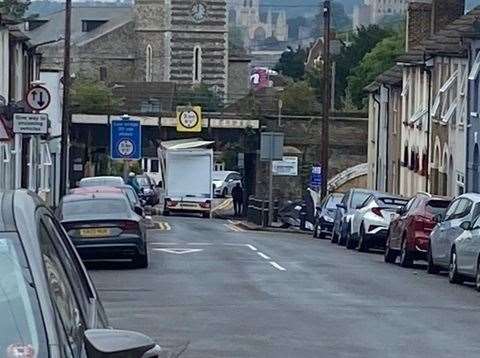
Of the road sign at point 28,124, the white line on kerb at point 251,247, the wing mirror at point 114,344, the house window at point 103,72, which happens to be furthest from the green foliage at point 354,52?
the wing mirror at point 114,344

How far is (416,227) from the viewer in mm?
29203

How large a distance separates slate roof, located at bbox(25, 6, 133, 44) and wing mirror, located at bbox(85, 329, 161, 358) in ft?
373

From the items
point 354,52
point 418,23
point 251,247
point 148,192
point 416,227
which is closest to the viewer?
point 416,227

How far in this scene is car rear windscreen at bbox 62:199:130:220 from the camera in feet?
86.3

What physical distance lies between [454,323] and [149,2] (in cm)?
11029

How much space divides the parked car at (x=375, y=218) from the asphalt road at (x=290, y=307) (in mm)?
4829

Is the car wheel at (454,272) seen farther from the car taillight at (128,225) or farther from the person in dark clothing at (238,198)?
the person in dark clothing at (238,198)

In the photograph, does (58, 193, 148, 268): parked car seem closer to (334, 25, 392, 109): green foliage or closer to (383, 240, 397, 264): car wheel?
(383, 240, 397, 264): car wheel

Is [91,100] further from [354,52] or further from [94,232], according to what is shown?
[94,232]

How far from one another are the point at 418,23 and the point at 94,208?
32.7 metres

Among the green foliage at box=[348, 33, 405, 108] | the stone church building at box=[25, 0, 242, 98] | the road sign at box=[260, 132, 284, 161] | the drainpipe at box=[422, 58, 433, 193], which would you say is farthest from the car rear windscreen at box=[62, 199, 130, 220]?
the stone church building at box=[25, 0, 242, 98]

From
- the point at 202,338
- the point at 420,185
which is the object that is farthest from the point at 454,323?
the point at 420,185

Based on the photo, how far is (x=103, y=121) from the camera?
80.6m

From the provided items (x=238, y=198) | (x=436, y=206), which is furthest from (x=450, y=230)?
(x=238, y=198)
